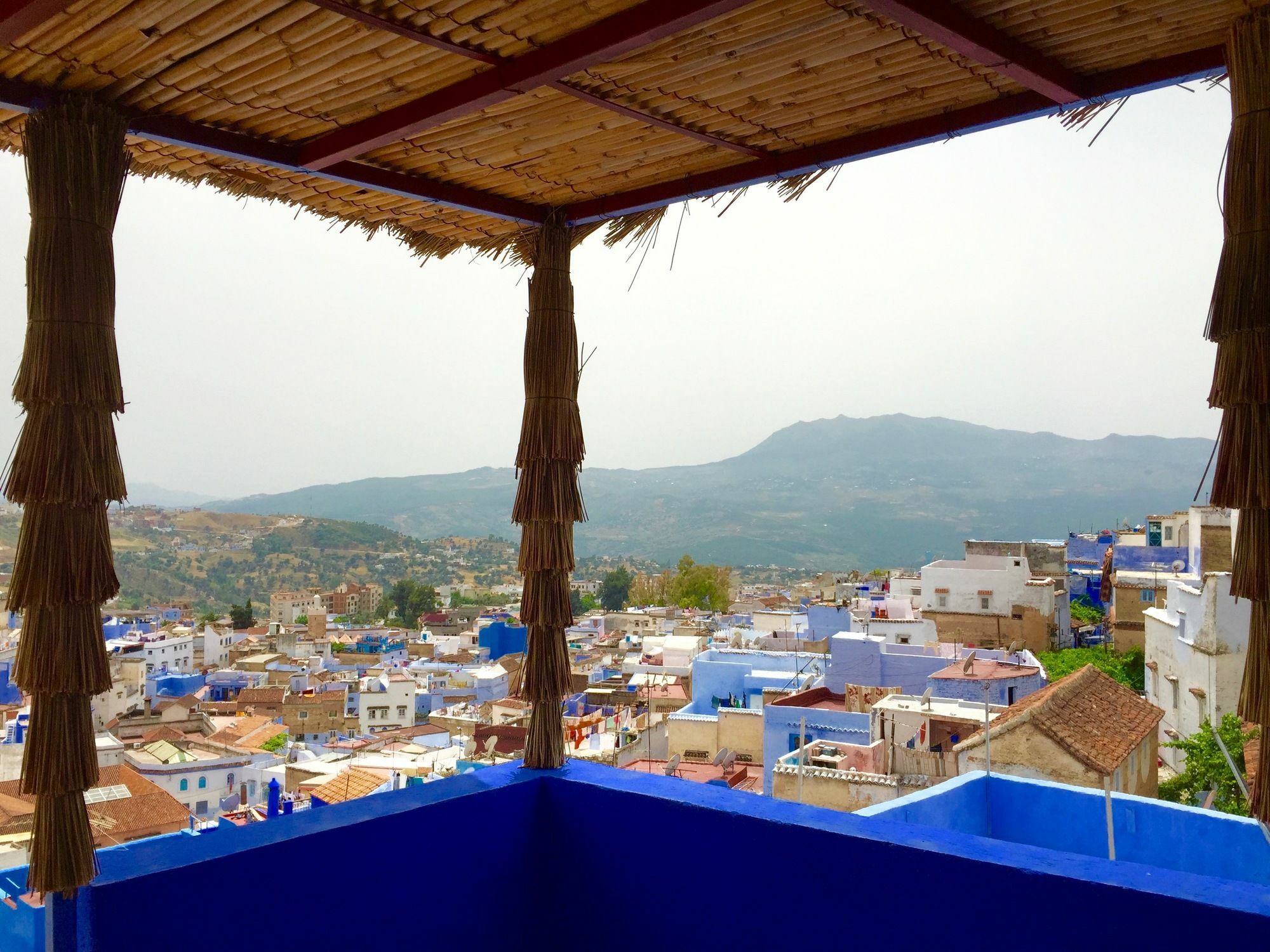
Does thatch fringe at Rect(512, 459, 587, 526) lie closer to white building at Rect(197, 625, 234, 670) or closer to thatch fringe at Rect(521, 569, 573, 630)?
thatch fringe at Rect(521, 569, 573, 630)

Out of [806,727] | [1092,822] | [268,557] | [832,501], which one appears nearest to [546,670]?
[1092,822]

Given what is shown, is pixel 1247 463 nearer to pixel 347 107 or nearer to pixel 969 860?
pixel 969 860

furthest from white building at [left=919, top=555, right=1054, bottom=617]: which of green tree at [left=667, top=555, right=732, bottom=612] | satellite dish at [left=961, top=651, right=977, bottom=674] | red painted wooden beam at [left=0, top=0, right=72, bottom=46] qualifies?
red painted wooden beam at [left=0, top=0, right=72, bottom=46]

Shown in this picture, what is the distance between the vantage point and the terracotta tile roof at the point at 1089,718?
290 inches

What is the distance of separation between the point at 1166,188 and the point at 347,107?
225 inches

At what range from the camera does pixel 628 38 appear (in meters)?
1.56

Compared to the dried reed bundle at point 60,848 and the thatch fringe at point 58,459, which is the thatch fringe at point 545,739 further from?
the thatch fringe at point 58,459

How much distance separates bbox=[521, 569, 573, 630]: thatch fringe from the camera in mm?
2562

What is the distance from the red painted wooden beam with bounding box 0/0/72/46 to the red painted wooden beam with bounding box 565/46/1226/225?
1353 mm

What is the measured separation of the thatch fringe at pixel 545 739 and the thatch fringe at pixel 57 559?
1135 mm

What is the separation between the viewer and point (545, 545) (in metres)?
2.54

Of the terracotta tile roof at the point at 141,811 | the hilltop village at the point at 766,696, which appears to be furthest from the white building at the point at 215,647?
the terracotta tile roof at the point at 141,811

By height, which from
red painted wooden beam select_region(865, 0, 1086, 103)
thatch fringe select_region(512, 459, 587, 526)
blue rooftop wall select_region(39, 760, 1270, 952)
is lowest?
blue rooftop wall select_region(39, 760, 1270, 952)

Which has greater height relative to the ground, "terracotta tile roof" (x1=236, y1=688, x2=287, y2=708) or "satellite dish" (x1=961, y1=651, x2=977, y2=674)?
"satellite dish" (x1=961, y1=651, x2=977, y2=674)
